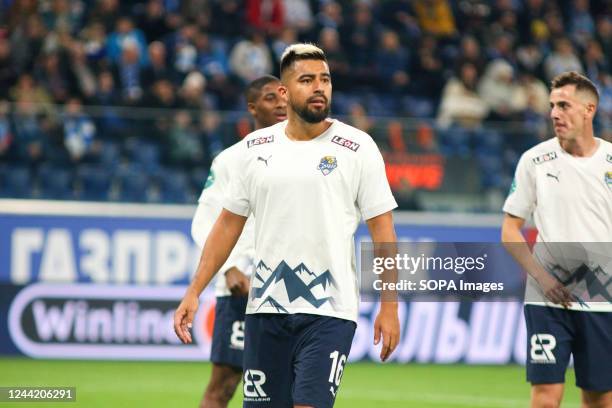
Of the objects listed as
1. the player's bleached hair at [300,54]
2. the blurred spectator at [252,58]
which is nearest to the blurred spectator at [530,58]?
the blurred spectator at [252,58]

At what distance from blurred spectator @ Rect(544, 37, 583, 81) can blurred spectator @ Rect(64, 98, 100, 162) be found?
9666 mm

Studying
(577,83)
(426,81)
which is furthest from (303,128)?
(426,81)

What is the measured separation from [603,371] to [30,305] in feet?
28.2

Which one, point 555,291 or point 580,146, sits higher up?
point 580,146

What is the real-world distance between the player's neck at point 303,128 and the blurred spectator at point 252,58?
12.1 metres

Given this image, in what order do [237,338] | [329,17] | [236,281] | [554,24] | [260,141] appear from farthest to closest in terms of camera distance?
[554,24] < [329,17] < [237,338] < [236,281] < [260,141]

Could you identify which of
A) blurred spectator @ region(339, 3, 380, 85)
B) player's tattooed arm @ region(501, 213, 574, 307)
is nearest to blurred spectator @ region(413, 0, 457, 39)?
blurred spectator @ region(339, 3, 380, 85)

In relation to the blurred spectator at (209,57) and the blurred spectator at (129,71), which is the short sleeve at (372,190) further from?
the blurred spectator at (209,57)

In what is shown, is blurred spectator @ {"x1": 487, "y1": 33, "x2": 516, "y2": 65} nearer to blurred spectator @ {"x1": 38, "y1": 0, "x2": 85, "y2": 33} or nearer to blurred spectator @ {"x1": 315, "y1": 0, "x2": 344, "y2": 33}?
blurred spectator @ {"x1": 315, "y1": 0, "x2": 344, "y2": 33}

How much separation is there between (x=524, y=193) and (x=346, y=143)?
1.94 metres

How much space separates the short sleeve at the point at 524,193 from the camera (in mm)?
7582

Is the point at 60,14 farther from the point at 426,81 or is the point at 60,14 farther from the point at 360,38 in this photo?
the point at 426,81

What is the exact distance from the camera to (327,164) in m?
6.10

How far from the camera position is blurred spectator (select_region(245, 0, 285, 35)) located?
65.4ft
